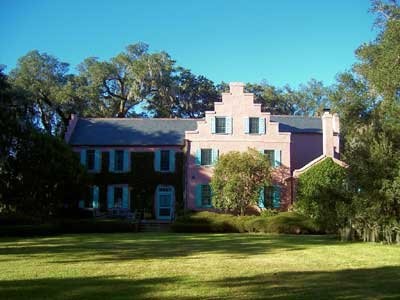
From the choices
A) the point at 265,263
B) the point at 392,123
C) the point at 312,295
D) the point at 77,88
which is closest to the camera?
the point at 312,295

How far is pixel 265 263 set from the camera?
12.7 meters

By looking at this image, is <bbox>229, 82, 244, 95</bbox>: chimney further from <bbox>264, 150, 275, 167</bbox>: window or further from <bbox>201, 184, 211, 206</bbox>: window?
<bbox>201, 184, 211, 206</bbox>: window

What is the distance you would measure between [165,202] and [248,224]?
10.6 meters

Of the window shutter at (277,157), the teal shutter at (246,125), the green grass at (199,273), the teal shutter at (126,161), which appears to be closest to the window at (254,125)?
the teal shutter at (246,125)

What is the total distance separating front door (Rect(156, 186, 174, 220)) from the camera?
116 feet

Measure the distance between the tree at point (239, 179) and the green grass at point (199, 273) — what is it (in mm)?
14157

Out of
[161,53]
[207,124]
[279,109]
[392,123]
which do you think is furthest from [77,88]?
[392,123]

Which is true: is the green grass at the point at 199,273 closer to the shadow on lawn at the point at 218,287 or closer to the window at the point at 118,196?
the shadow on lawn at the point at 218,287

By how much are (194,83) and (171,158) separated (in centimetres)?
1859

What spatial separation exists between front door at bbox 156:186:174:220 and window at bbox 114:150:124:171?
10.3 feet

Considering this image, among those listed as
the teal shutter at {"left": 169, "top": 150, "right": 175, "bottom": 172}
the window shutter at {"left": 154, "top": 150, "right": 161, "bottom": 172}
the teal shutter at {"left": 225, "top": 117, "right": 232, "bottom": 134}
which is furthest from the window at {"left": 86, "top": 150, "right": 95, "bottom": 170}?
the teal shutter at {"left": 225, "top": 117, "right": 232, "bottom": 134}

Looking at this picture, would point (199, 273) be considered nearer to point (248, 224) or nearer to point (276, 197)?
point (248, 224)

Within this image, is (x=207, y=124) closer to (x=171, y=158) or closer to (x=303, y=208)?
(x=171, y=158)

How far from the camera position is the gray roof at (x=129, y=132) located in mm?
36750
